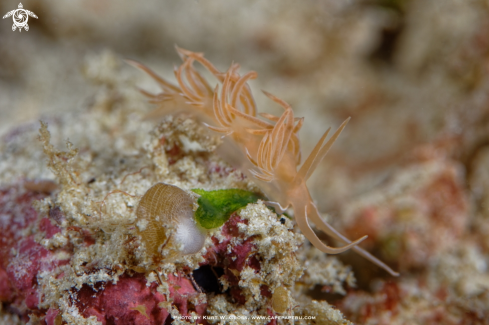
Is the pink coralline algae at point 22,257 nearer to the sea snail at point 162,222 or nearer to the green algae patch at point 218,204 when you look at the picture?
the sea snail at point 162,222

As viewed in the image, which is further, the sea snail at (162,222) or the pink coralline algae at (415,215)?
the pink coralline algae at (415,215)

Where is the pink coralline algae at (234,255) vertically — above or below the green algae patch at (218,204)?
below

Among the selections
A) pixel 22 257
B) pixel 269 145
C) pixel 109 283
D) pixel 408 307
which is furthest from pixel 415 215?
pixel 22 257

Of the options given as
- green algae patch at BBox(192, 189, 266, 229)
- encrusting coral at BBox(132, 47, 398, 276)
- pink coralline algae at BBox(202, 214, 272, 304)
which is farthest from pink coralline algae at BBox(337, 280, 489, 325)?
green algae patch at BBox(192, 189, 266, 229)

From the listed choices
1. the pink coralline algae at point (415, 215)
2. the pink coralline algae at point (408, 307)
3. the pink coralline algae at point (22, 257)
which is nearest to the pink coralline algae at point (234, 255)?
the pink coralline algae at point (22, 257)

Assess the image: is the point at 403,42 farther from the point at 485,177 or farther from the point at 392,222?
the point at 392,222

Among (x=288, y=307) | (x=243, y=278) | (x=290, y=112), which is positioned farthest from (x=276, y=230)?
(x=290, y=112)

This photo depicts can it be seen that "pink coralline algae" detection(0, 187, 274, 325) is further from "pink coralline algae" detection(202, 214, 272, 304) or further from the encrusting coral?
the encrusting coral

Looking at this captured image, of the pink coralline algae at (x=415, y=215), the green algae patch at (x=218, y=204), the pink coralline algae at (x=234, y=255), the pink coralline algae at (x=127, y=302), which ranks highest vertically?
the pink coralline algae at (x=415, y=215)
